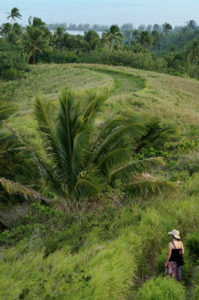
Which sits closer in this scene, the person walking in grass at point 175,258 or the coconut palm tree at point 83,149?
the person walking in grass at point 175,258

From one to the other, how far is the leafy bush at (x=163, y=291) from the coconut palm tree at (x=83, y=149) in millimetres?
2863

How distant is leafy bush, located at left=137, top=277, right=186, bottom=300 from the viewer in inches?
160

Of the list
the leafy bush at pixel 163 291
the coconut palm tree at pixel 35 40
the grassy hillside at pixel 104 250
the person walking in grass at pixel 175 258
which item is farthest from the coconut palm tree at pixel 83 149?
the coconut palm tree at pixel 35 40

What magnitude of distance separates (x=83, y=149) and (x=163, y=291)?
4013mm

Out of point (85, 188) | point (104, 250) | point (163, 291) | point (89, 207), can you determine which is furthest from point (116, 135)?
point (163, 291)

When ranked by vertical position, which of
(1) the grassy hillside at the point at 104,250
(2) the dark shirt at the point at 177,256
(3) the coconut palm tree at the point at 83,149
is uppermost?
(3) the coconut palm tree at the point at 83,149

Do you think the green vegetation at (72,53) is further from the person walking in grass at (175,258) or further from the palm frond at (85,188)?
the person walking in grass at (175,258)

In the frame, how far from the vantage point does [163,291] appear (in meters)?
4.16

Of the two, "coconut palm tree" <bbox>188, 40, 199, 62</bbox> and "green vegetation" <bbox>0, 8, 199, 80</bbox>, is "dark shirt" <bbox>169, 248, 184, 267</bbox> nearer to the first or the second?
"green vegetation" <bbox>0, 8, 199, 80</bbox>

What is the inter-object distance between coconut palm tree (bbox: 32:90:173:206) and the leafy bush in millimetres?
2863

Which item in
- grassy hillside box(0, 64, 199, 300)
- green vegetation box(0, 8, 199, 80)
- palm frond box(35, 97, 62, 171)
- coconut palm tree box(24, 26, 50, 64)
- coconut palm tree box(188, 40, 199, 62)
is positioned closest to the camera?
grassy hillside box(0, 64, 199, 300)

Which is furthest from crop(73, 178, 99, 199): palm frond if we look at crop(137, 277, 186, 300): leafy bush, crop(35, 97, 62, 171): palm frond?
crop(137, 277, 186, 300): leafy bush

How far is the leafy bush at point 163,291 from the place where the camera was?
4.07m

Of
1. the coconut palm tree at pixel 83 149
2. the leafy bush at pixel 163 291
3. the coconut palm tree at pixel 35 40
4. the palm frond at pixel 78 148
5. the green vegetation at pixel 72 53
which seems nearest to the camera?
the leafy bush at pixel 163 291
